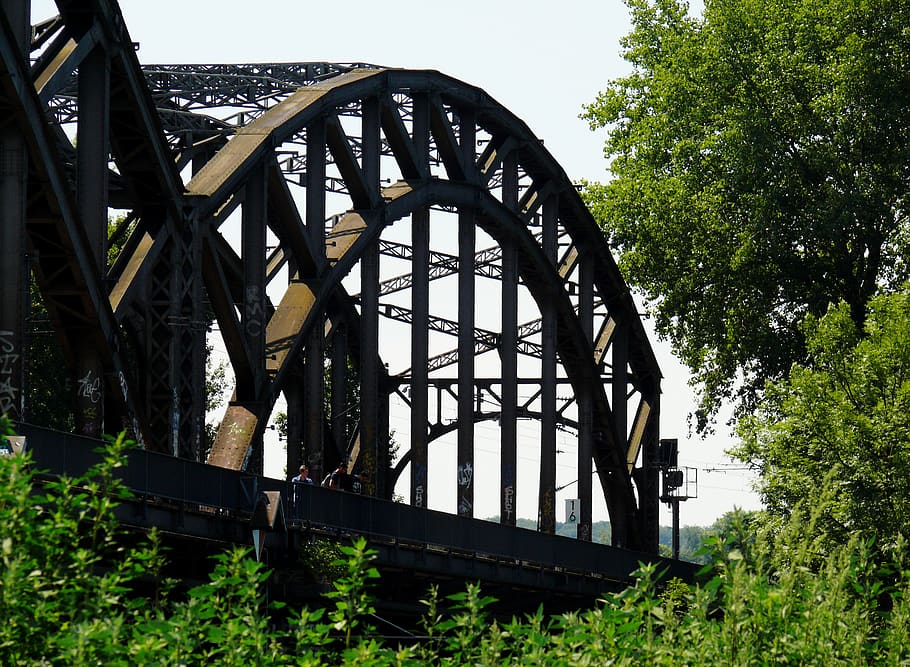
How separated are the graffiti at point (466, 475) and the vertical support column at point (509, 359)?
96.2 inches

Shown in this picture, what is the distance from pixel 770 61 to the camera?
4312 cm

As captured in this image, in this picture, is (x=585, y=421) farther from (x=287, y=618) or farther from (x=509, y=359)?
(x=287, y=618)

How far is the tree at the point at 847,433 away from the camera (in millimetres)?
30406

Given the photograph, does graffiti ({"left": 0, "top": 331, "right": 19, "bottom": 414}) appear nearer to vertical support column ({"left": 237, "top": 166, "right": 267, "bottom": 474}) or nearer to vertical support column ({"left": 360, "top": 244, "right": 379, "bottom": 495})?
vertical support column ({"left": 237, "top": 166, "right": 267, "bottom": 474})

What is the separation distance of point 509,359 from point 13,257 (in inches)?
965

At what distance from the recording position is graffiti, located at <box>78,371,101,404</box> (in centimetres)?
2467

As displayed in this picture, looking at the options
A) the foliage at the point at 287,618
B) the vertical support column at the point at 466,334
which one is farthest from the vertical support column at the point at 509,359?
the foliage at the point at 287,618

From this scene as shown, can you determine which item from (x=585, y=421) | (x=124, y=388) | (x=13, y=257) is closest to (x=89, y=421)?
(x=124, y=388)

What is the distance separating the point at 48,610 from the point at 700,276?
37.5 metres

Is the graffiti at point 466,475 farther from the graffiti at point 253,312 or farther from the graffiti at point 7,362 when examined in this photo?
the graffiti at point 7,362

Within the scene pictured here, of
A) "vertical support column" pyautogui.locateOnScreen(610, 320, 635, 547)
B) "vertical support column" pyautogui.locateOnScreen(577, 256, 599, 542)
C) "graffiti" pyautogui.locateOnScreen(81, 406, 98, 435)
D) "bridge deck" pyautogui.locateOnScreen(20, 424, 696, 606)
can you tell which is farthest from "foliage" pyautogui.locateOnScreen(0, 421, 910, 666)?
"vertical support column" pyautogui.locateOnScreen(610, 320, 635, 547)

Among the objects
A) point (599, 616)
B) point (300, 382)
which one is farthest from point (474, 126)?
point (599, 616)

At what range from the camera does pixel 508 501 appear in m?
43.3

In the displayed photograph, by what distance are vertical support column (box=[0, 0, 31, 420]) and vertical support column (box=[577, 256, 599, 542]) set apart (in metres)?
29.6
